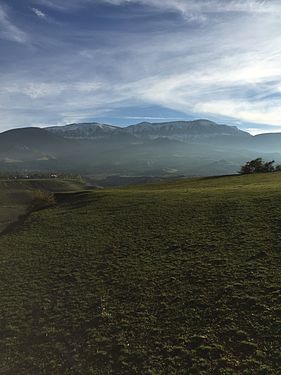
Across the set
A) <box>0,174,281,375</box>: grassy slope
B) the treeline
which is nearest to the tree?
the treeline

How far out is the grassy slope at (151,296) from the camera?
1652 centimetres

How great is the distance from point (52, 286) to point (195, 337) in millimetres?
11674

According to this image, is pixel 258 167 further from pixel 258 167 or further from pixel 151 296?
pixel 151 296

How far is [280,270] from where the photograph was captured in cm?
2292

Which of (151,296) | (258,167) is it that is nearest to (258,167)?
(258,167)

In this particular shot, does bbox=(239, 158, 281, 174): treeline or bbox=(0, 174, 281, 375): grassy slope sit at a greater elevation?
bbox=(239, 158, 281, 174): treeline


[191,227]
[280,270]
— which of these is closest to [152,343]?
[280,270]

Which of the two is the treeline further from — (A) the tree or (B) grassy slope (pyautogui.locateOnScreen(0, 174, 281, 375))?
(B) grassy slope (pyautogui.locateOnScreen(0, 174, 281, 375))

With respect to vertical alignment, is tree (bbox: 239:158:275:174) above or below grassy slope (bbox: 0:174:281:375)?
above

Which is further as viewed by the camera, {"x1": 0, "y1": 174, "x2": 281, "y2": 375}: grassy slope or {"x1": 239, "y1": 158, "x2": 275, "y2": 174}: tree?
{"x1": 239, "y1": 158, "x2": 275, "y2": 174}: tree

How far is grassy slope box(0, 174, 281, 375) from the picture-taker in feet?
54.2

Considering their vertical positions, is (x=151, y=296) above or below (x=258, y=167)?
below

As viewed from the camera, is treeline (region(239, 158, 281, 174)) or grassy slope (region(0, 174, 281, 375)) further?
treeline (region(239, 158, 281, 174))

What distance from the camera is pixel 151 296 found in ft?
73.2
